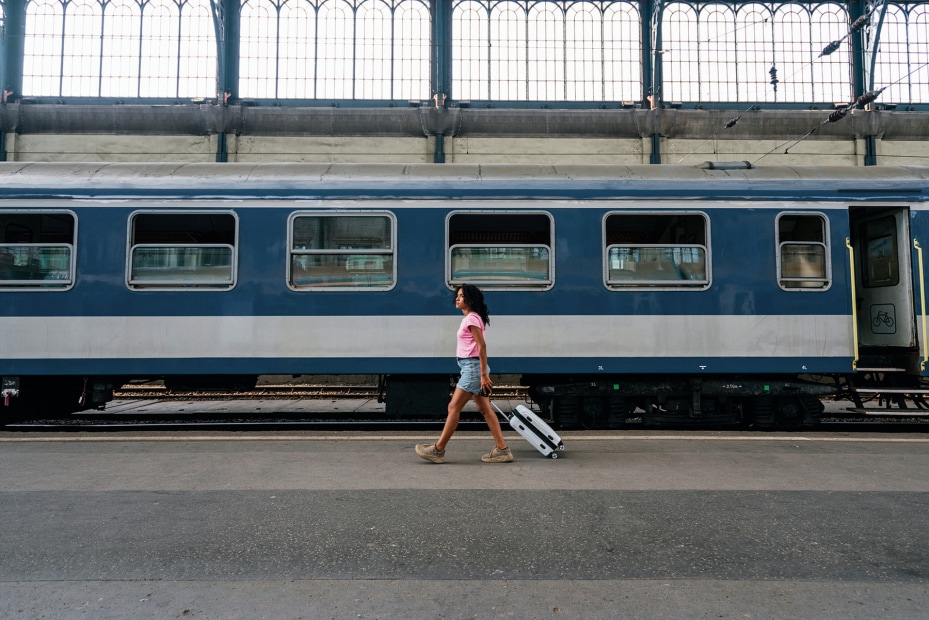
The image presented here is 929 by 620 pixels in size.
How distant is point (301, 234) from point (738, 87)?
16.3m

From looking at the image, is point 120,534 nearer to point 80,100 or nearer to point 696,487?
point 696,487

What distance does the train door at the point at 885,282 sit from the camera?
740 cm

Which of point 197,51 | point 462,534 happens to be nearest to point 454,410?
point 462,534

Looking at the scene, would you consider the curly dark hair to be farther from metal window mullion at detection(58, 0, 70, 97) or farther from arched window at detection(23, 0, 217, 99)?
metal window mullion at detection(58, 0, 70, 97)

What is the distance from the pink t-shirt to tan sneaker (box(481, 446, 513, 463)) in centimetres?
93

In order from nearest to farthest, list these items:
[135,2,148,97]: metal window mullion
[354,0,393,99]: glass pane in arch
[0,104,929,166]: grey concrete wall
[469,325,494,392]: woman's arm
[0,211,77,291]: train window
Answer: [469,325,494,392]: woman's arm < [0,211,77,291]: train window < [0,104,929,166]: grey concrete wall < [135,2,148,97]: metal window mullion < [354,0,393,99]: glass pane in arch

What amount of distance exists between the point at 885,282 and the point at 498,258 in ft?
16.7

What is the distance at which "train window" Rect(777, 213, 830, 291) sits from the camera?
24.1 ft

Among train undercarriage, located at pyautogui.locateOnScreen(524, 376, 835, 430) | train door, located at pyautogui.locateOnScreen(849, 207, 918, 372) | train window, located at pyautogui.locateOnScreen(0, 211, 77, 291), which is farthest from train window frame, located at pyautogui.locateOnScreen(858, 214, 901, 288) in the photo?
train window, located at pyautogui.locateOnScreen(0, 211, 77, 291)

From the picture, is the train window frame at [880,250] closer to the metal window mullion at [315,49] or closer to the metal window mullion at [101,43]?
the metal window mullion at [315,49]

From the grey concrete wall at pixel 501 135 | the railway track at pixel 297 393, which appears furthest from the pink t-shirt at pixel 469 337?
the grey concrete wall at pixel 501 135

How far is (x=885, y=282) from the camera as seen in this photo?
7797 mm

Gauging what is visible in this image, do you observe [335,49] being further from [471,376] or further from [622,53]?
[471,376]

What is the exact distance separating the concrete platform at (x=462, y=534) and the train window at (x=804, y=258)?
225 centimetres
